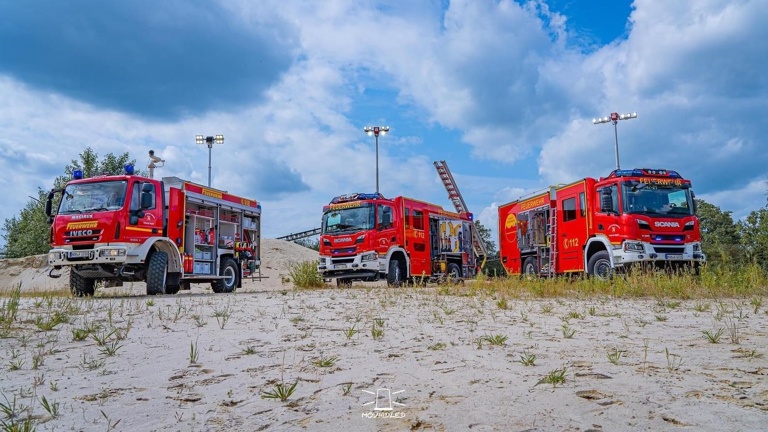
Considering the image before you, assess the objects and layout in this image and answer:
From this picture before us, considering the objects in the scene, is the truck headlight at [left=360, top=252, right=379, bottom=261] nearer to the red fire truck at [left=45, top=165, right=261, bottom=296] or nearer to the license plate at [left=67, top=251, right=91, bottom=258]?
the red fire truck at [left=45, top=165, right=261, bottom=296]

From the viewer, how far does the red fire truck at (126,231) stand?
1170 centimetres

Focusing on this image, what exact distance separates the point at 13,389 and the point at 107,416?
1.14 metres

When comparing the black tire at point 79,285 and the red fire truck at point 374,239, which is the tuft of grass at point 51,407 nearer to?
the black tire at point 79,285

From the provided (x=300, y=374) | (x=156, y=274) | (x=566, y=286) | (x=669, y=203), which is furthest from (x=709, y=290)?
(x=156, y=274)

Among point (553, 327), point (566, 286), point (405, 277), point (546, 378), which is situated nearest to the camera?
point (546, 378)

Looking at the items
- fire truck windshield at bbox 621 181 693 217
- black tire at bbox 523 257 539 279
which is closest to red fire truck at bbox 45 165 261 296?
black tire at bbox 523 257 539 279

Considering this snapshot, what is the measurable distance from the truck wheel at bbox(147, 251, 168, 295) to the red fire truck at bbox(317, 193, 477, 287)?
5.64 meters

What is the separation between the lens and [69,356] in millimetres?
4758

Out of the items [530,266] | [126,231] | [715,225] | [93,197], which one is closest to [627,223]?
[530,266]

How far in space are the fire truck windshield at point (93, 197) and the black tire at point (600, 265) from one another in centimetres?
1191

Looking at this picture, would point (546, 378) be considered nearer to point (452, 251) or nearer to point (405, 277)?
point (405, 277)

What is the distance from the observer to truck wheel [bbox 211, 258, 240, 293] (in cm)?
1630

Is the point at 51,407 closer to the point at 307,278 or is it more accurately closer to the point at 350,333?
the point at 350,333

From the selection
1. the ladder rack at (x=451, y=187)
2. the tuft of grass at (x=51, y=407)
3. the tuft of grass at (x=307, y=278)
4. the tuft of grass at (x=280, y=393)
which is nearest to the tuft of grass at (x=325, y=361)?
the tuft of grass at (x=280, y=393)
